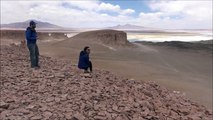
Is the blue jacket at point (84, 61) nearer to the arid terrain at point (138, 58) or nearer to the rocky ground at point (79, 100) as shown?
the rocky ground at point (79, 100)

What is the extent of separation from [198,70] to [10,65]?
1859 cm

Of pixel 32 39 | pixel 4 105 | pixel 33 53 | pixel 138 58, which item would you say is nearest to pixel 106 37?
pixel 138 58

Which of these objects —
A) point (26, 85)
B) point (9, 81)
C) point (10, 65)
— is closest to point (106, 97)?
point (26, 85)

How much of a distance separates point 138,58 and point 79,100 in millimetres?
25633

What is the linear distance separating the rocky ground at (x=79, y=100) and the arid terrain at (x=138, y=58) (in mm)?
7048

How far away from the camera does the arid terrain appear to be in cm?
2378

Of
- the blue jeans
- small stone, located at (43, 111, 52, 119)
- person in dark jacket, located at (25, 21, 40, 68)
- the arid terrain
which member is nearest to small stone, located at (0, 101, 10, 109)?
small stone, located at (43, 111, 52, 119)

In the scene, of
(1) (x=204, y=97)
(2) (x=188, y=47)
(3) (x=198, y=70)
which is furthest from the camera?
(2) (x=188, y=47)

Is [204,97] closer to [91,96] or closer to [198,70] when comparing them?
[91,96]

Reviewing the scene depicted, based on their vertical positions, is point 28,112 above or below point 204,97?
above

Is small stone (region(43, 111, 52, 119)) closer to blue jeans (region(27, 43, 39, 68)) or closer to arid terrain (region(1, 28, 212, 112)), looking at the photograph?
blue jeans (region(27, 43, 39, 68))

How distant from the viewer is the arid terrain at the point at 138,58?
936 inches

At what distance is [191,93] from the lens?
56.8ft

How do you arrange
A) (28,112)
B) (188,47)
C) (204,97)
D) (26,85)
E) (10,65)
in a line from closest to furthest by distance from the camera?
(28,112)
(26,85)
(10,65)
(204,97)
(188,47)
